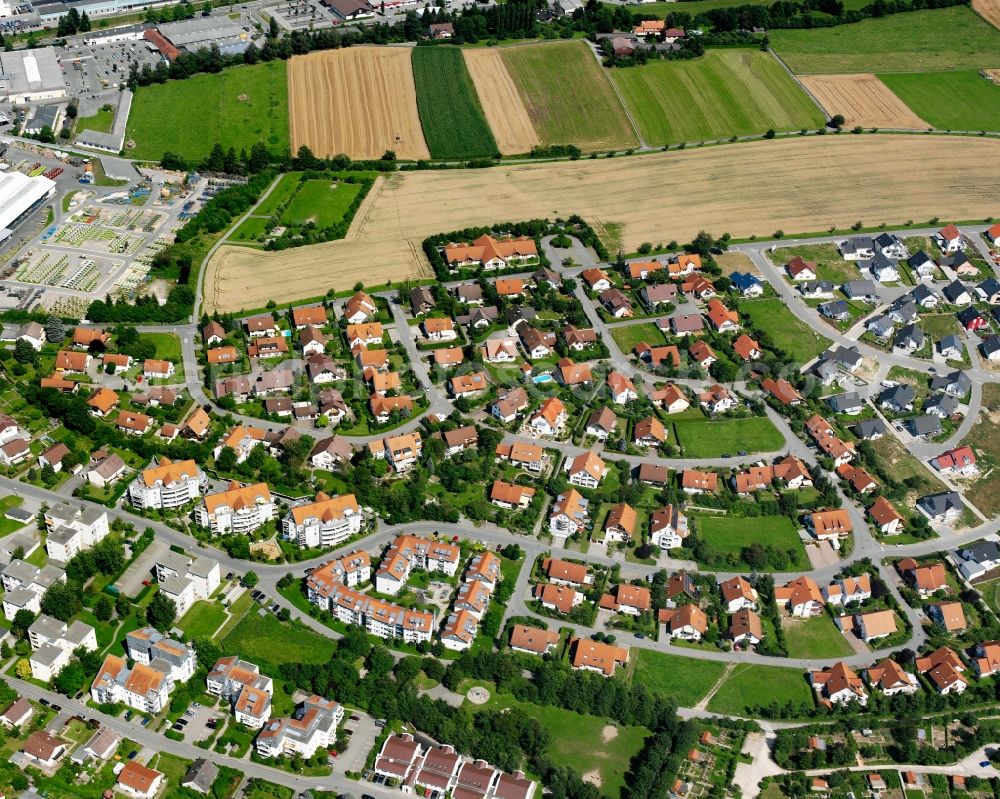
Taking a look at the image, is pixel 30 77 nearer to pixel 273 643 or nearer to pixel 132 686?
pixel 273 643

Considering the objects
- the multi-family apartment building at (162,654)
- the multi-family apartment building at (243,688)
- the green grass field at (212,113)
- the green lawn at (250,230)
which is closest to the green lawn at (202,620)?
the multi-family apartment building at (162,654)

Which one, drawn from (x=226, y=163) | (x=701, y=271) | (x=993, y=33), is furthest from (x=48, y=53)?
(x=993, y=33)

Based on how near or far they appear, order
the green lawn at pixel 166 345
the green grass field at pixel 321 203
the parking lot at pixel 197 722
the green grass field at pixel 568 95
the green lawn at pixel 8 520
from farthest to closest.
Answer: the green grass field at pixel 568 95 < the green grass field at pixel 321 203 < the green lawn at pixel 166 345 < the green lawn at pixel 8 520 < the parking lot at pixel 197 722

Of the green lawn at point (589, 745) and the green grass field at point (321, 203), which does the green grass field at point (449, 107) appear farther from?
the green lawn at point (589, 745)

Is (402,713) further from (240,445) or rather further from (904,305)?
(904,305)

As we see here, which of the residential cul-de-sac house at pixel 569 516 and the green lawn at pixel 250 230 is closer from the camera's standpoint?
the residential cul-de-sac house at pixel 569 516

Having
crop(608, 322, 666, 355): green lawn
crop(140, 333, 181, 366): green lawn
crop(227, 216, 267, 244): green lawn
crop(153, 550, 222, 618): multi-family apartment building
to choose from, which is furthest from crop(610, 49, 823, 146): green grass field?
crop(153, 550, 222, 618): multi-family apartment building

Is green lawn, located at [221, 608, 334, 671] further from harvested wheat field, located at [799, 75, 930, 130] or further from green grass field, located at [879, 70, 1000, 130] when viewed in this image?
green grass field, located at [879, 70, 1000, 130]
